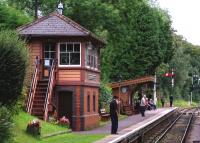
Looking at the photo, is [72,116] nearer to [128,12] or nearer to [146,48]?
[128,12]

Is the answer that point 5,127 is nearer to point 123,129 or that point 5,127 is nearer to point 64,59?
point 123,129

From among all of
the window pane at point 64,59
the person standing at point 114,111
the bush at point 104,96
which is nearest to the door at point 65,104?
the window pane at point 64,59

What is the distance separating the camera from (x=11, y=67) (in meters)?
23.3

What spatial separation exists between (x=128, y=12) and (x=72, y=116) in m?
24.2

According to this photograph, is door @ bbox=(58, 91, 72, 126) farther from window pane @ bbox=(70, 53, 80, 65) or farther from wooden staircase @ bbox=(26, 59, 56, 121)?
window pane @ bbox=(70, 53, 80, 65)

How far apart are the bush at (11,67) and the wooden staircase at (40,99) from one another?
7.61 m

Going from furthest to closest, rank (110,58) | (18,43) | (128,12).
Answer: (110,58), (128,12), (18,43)

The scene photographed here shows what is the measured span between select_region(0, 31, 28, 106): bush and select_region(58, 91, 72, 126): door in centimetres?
959

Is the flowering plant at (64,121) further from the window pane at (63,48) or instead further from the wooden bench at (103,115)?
the wooden bench at (103,115)

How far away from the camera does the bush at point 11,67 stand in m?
23.0

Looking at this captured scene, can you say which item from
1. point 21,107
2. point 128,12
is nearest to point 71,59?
point 21,107

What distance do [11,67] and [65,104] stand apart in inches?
417

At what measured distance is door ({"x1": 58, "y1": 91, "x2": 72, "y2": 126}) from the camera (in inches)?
1323

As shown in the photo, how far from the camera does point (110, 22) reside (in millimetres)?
50469
